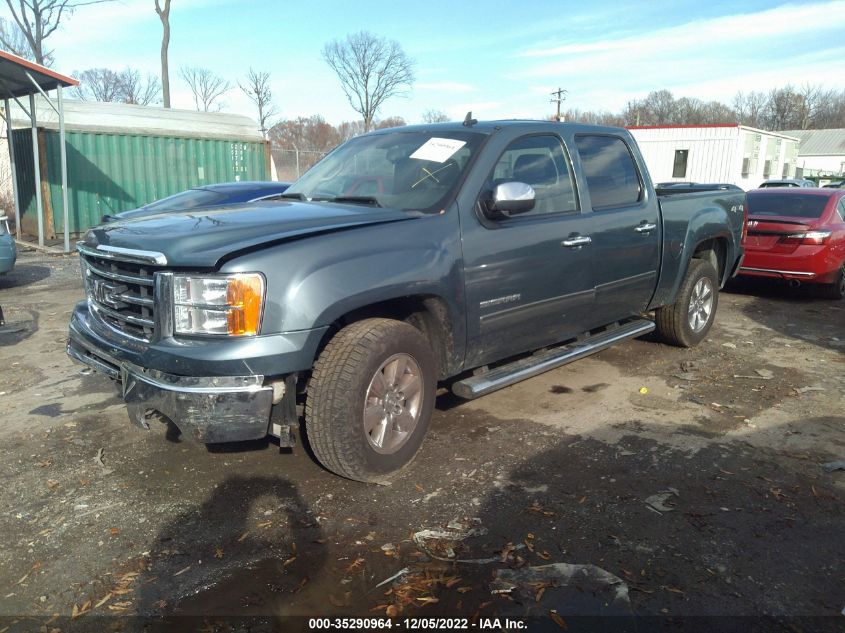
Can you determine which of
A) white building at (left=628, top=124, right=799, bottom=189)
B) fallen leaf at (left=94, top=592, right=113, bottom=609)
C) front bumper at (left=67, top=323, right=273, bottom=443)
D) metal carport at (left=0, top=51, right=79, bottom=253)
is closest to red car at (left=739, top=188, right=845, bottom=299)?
front bumper at (left=67, top=323, right=273, bottom=443)

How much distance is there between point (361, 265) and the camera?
10.4ft

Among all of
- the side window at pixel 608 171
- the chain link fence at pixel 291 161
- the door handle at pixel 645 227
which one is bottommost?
the door handle at pixel 645 227

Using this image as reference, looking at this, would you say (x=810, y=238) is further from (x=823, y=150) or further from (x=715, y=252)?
(x=823, y=150)

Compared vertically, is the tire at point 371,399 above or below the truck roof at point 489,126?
below

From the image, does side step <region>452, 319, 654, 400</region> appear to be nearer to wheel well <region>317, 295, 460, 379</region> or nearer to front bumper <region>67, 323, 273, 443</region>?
wheel well <region>317, 295, 460, 379</region>

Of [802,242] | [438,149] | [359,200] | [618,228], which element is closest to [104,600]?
[359,200]

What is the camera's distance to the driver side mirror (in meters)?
3.66

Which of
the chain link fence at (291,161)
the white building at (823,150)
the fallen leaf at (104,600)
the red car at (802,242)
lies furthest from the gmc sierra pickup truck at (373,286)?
the white building at (823,150)

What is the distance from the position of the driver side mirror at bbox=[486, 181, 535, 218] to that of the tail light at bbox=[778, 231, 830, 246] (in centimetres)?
619

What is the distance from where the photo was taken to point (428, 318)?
3680mm

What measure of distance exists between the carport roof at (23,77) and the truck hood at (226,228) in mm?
10194

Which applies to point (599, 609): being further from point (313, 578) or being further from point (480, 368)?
point (480, 368)

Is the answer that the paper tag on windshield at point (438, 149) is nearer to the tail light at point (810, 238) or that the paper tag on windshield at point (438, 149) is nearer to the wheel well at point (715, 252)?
the wheel well at point (715, 252)

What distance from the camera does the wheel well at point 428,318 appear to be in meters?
3.50
